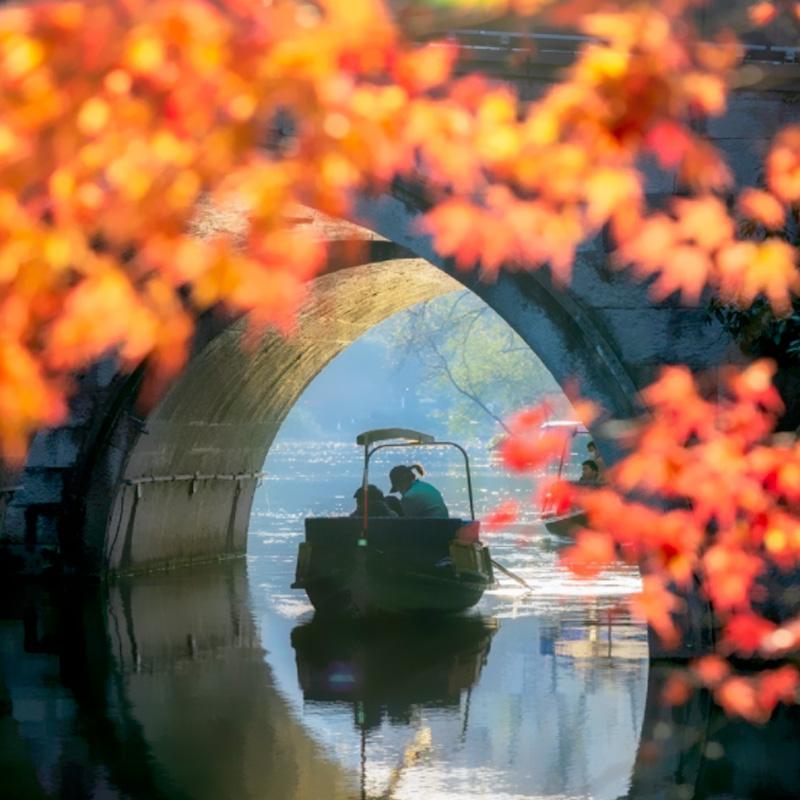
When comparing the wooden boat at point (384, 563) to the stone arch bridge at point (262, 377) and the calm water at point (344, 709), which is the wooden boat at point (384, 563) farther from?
the stone arch bridge at point (262, 377)

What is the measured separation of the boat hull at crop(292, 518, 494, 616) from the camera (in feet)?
56.2

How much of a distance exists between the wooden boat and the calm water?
1.43ft

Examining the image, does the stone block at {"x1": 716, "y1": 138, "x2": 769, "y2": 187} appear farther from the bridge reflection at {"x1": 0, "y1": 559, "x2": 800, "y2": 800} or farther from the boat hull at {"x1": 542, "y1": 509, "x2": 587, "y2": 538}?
the boat hull at {"x1": 542, "y1": 509, "x2": 587, "y2": 538}

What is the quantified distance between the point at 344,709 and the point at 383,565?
5.52 meters

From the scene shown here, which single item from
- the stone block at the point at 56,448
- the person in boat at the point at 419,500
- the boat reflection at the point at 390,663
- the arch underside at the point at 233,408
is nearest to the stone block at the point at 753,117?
the arch underside at the point at 233,408

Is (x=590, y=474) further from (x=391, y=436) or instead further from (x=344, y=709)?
(x=344, y=709)

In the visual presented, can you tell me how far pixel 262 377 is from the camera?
22.7 metres

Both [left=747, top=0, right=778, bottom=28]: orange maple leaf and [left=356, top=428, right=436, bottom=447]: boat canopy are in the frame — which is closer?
[left=747, top=0, right=778, bottom=28]: orange maple leaf

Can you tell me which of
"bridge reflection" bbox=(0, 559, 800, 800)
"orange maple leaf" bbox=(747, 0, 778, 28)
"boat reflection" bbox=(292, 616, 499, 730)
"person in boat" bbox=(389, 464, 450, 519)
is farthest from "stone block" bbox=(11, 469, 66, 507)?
"orange maple leaf" bbox=(747, 0, 778, 28)

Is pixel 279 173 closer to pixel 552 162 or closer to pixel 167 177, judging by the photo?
pixel 167 177

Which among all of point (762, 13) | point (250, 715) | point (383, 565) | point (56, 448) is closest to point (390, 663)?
point (250, 715)

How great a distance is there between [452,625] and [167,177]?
11.5 m

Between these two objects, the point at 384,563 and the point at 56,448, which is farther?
the point at 56,448

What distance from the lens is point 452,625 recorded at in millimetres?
16641
